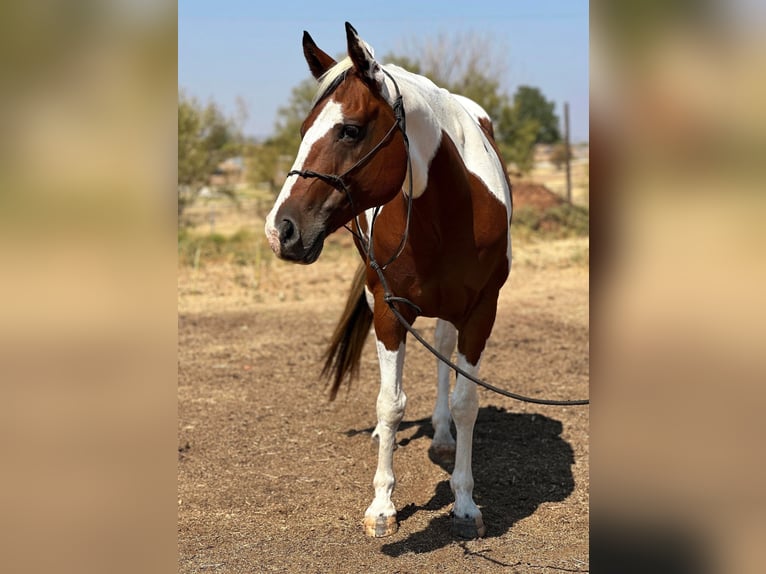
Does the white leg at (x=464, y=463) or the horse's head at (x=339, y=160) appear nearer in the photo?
the horse's head at (x=339, y=160)

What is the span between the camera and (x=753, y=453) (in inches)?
44.1

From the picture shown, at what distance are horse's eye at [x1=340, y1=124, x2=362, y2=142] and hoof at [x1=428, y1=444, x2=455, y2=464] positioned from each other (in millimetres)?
2406

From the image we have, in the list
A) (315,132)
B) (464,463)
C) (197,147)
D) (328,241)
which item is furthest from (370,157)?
(197,147)

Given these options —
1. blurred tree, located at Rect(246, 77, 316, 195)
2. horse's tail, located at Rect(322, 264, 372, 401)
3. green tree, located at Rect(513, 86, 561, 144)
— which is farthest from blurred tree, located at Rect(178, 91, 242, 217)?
green tree, located at Rect(513, 86, 561, 144)

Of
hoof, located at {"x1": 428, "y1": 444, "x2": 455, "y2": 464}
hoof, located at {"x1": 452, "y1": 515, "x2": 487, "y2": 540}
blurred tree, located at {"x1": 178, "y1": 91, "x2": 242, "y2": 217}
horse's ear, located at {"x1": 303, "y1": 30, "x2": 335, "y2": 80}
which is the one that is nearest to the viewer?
horse's ear, located at {"x1": 303, "y1": 30, "x2": 335, "y2": 80}

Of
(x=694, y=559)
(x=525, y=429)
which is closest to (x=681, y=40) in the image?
(x=694, y=559)

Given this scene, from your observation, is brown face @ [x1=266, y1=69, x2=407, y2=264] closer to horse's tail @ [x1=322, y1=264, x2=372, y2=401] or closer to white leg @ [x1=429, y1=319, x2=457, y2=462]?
white leg @ [x1=429, y1=319, x2=457, y2=462]

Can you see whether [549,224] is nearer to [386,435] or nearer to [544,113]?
[386,435]

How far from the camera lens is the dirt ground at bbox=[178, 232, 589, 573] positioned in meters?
3.46

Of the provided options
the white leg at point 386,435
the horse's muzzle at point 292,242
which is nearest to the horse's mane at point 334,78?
the horse's muzzle at point 292,242

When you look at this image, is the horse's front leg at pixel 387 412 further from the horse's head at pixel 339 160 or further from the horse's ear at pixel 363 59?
the horse's ear at pixel 363 59

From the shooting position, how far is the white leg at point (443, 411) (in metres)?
4.66

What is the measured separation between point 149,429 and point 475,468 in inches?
142

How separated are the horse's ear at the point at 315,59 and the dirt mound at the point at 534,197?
14.8 meters
